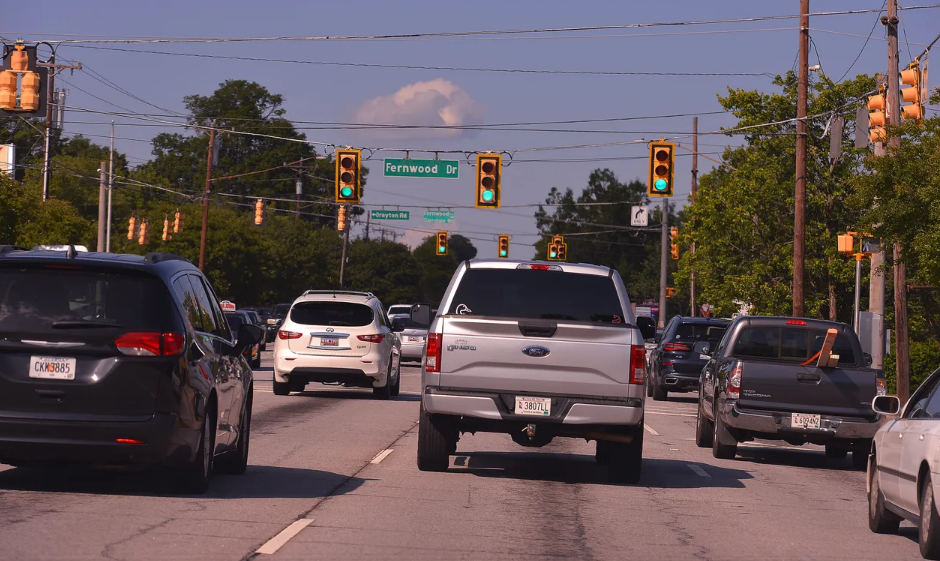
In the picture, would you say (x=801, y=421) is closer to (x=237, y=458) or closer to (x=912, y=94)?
(x=237, y=458)

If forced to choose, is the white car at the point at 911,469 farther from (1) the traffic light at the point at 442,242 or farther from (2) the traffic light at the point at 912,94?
(1) the traffic light at the point at 442,242

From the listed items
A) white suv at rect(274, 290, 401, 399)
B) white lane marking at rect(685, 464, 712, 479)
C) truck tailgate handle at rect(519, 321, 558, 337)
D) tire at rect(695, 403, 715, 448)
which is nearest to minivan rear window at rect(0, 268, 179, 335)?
truck tailgate handle at rect(519, 321, 558, 337)

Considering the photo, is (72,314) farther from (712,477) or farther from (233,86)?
(233,86)

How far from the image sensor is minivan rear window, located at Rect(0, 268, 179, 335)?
32.8 feet

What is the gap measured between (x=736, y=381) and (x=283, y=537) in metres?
8.48

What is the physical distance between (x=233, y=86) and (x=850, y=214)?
254ft

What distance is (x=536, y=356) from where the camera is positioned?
41.9 ft

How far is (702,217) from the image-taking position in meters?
50.2

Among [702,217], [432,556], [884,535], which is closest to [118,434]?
[432,556]

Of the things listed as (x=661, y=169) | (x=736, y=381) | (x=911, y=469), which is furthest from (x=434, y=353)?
(x=661, y=169)

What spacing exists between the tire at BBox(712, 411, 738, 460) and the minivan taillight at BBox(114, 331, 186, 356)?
850 centimetres

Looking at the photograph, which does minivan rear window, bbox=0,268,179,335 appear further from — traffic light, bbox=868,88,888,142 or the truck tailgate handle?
traffic light, bbox=868,88,888,142

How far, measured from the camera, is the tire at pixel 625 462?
44.0 feet

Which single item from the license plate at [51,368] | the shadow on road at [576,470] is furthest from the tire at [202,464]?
the shadow on road at [576,470]
